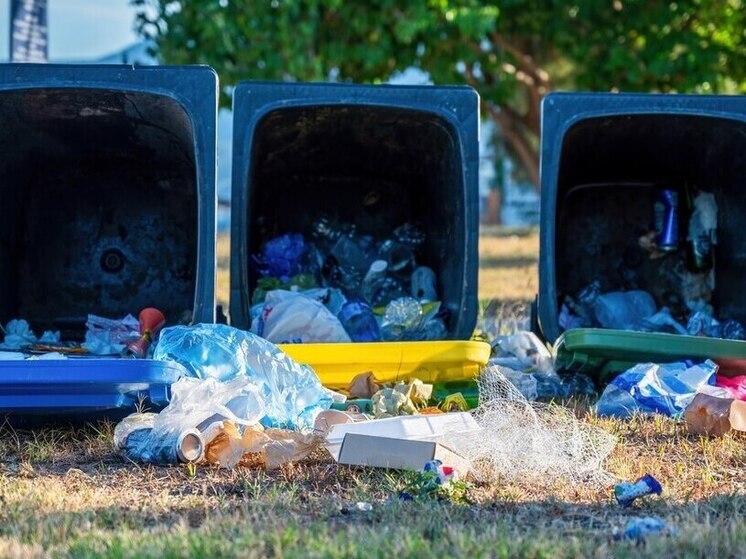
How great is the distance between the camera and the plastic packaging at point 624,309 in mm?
5617

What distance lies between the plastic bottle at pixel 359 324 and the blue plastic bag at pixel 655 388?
1.13 meters

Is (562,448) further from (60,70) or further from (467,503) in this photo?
(60,70)

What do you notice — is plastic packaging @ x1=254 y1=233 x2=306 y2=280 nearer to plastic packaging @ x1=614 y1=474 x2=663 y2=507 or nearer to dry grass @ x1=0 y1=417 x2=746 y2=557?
dry grass @ x1=0 y1=417 x2=746 y2=557

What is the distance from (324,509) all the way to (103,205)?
3038 millimetres

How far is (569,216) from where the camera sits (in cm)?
607

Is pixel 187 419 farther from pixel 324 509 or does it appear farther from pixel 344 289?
pixel 344 289

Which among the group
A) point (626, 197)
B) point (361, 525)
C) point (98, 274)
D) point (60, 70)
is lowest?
point (361, 525)

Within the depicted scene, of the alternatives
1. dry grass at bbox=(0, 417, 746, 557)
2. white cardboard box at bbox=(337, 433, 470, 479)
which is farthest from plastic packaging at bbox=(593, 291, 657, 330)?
white cardboard box at bbox=(337, 433, 470, 479)

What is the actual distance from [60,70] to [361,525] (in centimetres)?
247

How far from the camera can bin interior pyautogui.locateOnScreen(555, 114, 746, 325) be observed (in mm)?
5434

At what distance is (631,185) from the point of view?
603cm

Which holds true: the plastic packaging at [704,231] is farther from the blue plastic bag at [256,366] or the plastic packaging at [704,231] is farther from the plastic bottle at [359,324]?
the blue plastic bag at [256,366]

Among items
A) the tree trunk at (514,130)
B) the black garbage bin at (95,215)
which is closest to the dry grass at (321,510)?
the black garbage bin at (95,215)

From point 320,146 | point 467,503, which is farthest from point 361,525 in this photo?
point 320,146
